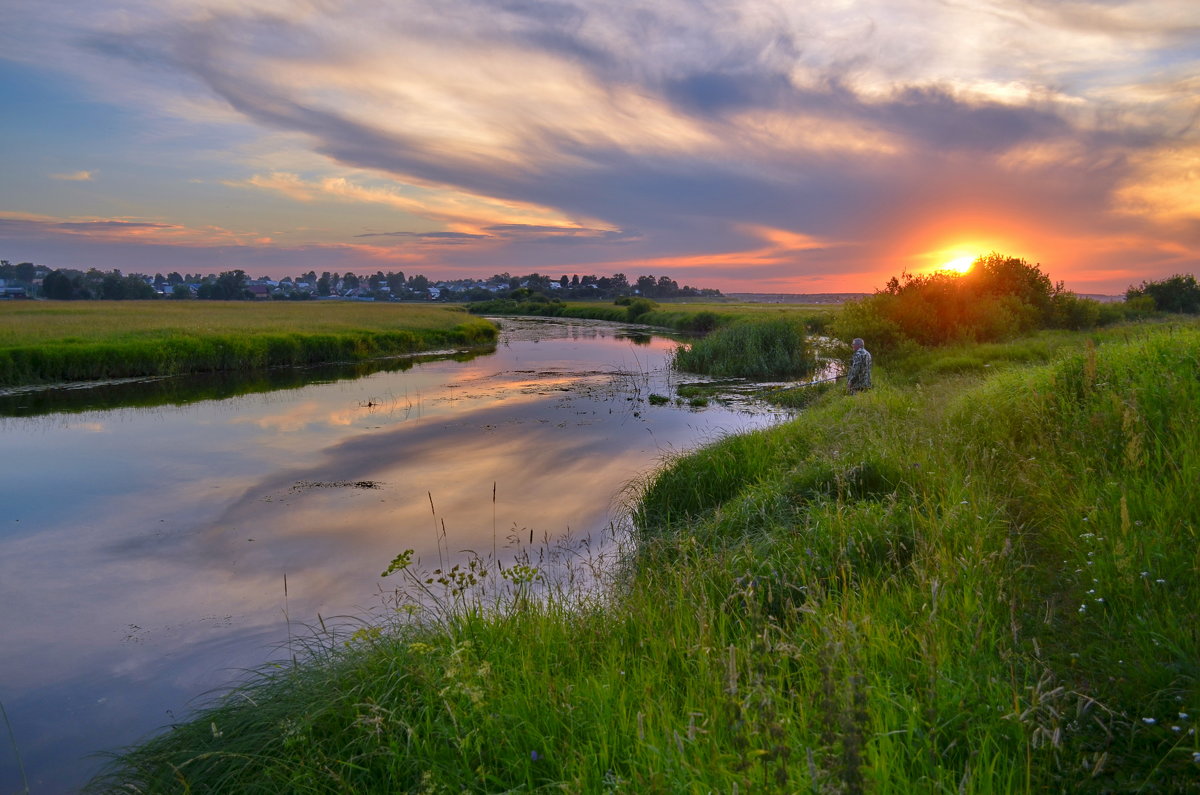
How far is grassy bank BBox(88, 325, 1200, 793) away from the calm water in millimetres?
1971

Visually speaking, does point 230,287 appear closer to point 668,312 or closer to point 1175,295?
point 668,312

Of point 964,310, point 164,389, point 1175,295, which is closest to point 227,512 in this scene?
point 164,389

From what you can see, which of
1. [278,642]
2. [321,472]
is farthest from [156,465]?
[278,642]

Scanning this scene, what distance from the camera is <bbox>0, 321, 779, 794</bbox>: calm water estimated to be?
20.8ft

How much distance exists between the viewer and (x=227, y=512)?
11070mm

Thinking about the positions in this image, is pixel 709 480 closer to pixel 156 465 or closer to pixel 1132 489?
pixel 1132 489

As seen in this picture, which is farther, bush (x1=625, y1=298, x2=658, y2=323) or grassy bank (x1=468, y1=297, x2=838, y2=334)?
bush (x1=625, y1=298, x2=658, y2=323)

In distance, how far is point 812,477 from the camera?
27.5ft

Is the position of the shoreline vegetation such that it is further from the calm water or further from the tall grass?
the tall grass

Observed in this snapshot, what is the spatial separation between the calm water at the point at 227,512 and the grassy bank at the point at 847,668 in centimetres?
197

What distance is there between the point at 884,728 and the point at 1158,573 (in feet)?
7.26

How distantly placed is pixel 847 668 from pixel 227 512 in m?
11.1

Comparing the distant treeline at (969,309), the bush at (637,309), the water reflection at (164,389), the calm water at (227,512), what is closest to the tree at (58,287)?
the bush at (637,309)

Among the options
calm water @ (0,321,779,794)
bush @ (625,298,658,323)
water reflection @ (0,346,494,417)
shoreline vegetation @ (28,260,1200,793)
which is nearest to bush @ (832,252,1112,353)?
calm water @ (0,321,779,794)
